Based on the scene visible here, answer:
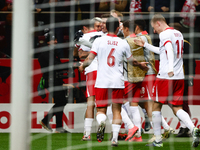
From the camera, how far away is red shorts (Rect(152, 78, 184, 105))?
453 centimetres

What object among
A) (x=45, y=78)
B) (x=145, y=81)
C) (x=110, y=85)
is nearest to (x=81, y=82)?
(x=45, y=78)

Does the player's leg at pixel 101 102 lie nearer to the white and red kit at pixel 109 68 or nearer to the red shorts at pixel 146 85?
the white and red kit at pixel 109 68

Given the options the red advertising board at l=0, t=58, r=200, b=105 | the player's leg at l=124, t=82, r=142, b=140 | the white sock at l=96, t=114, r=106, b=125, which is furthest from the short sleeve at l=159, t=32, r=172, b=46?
the red advertising board at l=0, t=58, r=200, b=105

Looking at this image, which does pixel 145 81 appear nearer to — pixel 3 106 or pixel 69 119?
pixel 69 119

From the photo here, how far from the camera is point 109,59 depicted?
457cm

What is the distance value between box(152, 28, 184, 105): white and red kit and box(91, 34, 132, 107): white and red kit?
1.37ft

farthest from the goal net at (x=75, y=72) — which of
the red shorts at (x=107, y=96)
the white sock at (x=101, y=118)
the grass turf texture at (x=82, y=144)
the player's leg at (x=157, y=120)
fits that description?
the red shorts at (x=107, y=96)

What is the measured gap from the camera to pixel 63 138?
559cm

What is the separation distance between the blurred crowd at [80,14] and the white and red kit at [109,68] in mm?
2617

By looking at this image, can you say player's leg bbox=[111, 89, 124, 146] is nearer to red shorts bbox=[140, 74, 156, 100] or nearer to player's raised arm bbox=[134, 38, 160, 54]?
player's raised arm bbox=[134, 38, 160, 54]

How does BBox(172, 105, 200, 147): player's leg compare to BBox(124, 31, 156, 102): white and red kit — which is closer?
BBox(172, 105, 200, 147): player's leg

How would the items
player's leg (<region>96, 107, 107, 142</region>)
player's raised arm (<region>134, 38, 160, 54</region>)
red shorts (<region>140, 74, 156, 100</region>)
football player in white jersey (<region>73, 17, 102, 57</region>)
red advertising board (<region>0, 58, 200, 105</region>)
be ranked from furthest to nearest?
red advertising board (<region>0, 58, 200, 105</region>) → football player in white jersey (<region>73, 17, 102, 57</region>) → red shorts (<region>140, 74, 156, 100</region>) → player's raised arm (<region>134, 38, 160, 54</region>) → player's leg (<region>96, 107, 107, 142</region>)

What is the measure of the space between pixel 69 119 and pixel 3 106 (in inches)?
41.4

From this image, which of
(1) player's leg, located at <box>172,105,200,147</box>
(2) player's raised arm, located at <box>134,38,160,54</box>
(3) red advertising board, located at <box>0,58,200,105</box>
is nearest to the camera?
(1) player's leg, located at <box>172,105,200,147</box>
